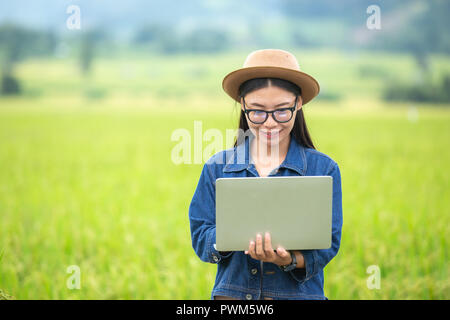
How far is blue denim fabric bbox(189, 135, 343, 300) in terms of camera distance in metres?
1.60

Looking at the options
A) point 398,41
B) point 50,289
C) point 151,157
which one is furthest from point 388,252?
point 398,41

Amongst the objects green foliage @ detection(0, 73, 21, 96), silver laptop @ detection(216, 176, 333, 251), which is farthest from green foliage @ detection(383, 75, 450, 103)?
green foliage @ detection(0, 73, 21, 96)

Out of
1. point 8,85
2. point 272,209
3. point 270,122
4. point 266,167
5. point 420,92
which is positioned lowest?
point 272,209

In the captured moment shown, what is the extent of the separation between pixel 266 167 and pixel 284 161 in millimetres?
67

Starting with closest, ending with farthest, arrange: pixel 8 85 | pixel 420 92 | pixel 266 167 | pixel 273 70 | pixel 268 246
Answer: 1. pixel 268 246
2. pixel 273 70
3. pixel 266 167
4. pixel 420 92
5. pixel 8 85

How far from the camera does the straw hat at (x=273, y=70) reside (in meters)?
1.59

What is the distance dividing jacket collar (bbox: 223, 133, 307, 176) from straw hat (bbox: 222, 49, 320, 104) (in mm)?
216

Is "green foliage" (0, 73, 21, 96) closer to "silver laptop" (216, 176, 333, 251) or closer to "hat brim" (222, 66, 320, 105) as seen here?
"hat brim" (222, 66, 320, 105)

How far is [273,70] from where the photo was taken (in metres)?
1.59

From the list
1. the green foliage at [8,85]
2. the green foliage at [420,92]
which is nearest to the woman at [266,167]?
the green foliage at [420,92]

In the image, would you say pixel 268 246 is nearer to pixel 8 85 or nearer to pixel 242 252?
pixel 242 252

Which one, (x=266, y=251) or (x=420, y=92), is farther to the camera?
(x=420, y=92)

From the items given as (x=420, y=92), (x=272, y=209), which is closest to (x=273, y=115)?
(x=272, y=209)
